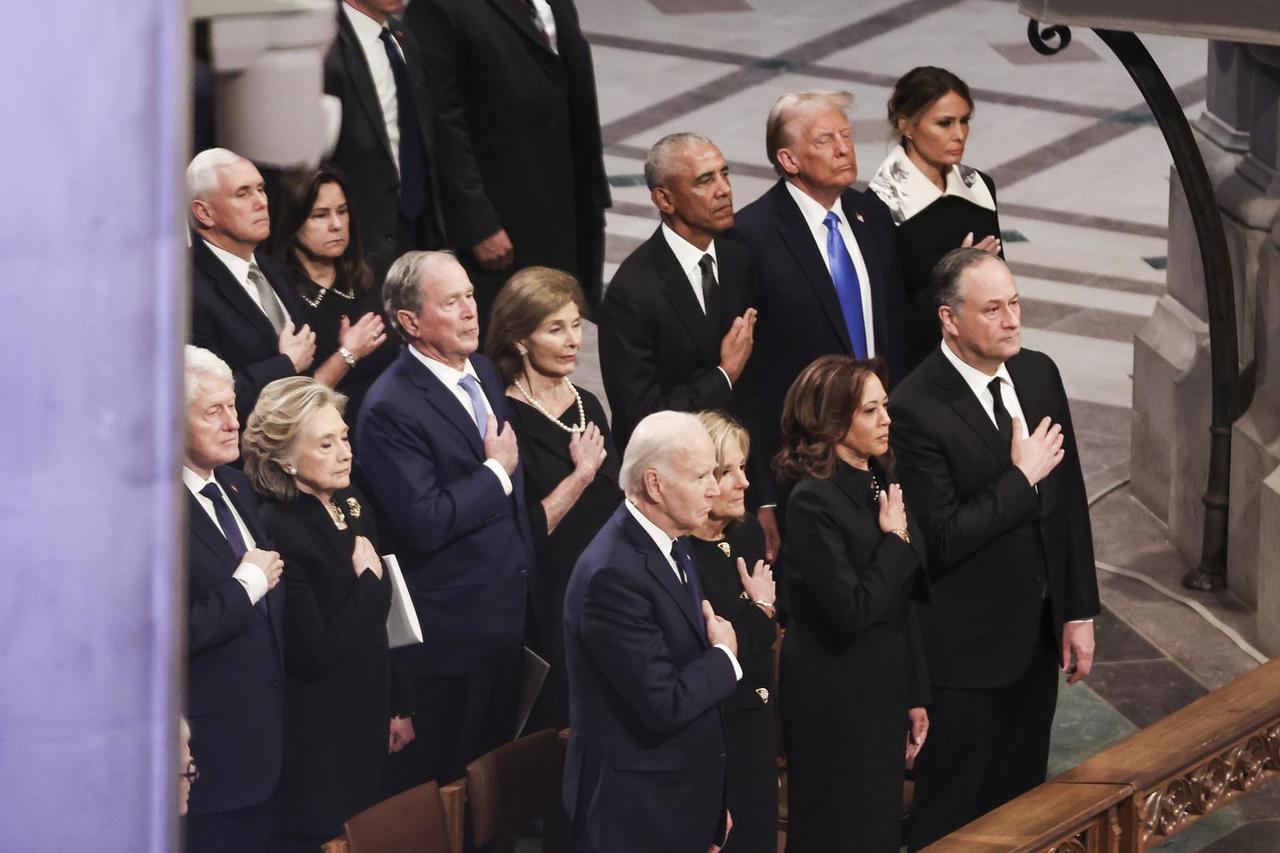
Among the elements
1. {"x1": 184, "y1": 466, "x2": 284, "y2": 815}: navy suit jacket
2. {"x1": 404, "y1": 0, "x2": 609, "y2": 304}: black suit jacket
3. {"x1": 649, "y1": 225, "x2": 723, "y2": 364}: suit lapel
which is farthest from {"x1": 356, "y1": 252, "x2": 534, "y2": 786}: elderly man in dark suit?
{"x1": 404, "y1": 0, "x2": 609, "y2": 304}: black suit jacket

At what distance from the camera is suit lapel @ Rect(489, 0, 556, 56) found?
22.6 feet

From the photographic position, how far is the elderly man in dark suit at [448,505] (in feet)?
17.1

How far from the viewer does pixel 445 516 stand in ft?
17.1

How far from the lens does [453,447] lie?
527 cm

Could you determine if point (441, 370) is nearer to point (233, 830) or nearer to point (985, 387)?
point (233, 830)

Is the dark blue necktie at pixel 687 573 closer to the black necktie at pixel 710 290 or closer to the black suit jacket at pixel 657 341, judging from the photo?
the black suit jacket at pixel 657 341

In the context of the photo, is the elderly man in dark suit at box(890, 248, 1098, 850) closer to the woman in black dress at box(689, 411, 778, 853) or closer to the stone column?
the woman in black dress at box(689, 411, 778, 853)

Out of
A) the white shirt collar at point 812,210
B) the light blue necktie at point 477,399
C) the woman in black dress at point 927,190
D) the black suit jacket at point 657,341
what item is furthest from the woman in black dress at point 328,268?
the woman in black dress at point 927,190

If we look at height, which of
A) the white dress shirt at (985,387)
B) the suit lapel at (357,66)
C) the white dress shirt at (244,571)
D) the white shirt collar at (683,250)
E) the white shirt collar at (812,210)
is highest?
the suit lapel at (357,66)

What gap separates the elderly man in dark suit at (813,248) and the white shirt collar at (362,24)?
1184mm

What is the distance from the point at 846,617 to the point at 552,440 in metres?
0.96

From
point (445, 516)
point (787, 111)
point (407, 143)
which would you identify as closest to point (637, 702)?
point (445, 516)

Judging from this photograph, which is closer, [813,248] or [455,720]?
[455,720]

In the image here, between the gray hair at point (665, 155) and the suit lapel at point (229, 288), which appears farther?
the gray hair at point (665, 155)
